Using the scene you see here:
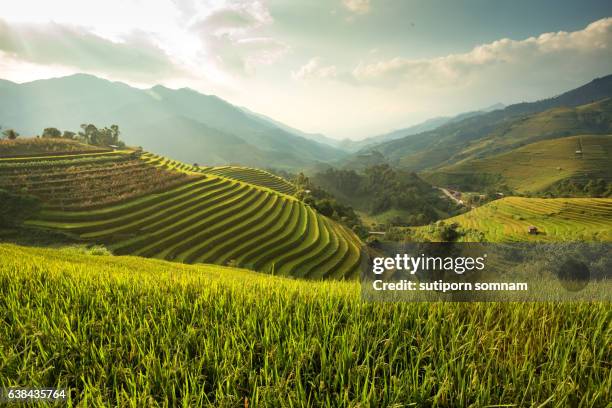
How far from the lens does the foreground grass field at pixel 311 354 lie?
68.4 inches

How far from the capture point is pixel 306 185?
14562 cm

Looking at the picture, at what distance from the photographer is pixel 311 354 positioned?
2070 millimetres

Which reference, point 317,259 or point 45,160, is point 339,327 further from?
point 45,160

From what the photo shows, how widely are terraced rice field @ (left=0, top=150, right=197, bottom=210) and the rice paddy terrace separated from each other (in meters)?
0.14

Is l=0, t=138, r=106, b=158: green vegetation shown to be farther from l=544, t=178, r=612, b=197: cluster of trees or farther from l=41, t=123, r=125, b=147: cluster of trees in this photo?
l=544, t=178, r=612, b=197: cluster of trees

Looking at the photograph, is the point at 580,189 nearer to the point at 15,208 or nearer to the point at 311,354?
the point at 311,354

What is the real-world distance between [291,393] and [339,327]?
98 centimetres

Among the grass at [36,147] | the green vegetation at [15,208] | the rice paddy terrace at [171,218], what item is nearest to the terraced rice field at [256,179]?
the grass at [36,147]

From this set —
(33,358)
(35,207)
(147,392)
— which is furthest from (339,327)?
(35,207)

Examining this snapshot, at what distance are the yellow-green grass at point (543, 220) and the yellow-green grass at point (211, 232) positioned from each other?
238 ft

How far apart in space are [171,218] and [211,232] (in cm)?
778

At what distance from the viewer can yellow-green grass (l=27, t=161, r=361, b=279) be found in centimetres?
4291

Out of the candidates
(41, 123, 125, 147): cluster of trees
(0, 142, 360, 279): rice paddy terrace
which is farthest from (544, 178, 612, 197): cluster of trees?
(41, 123, 125, 147): cluster of trees

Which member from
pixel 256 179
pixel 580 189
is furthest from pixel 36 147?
pixel 580 189
